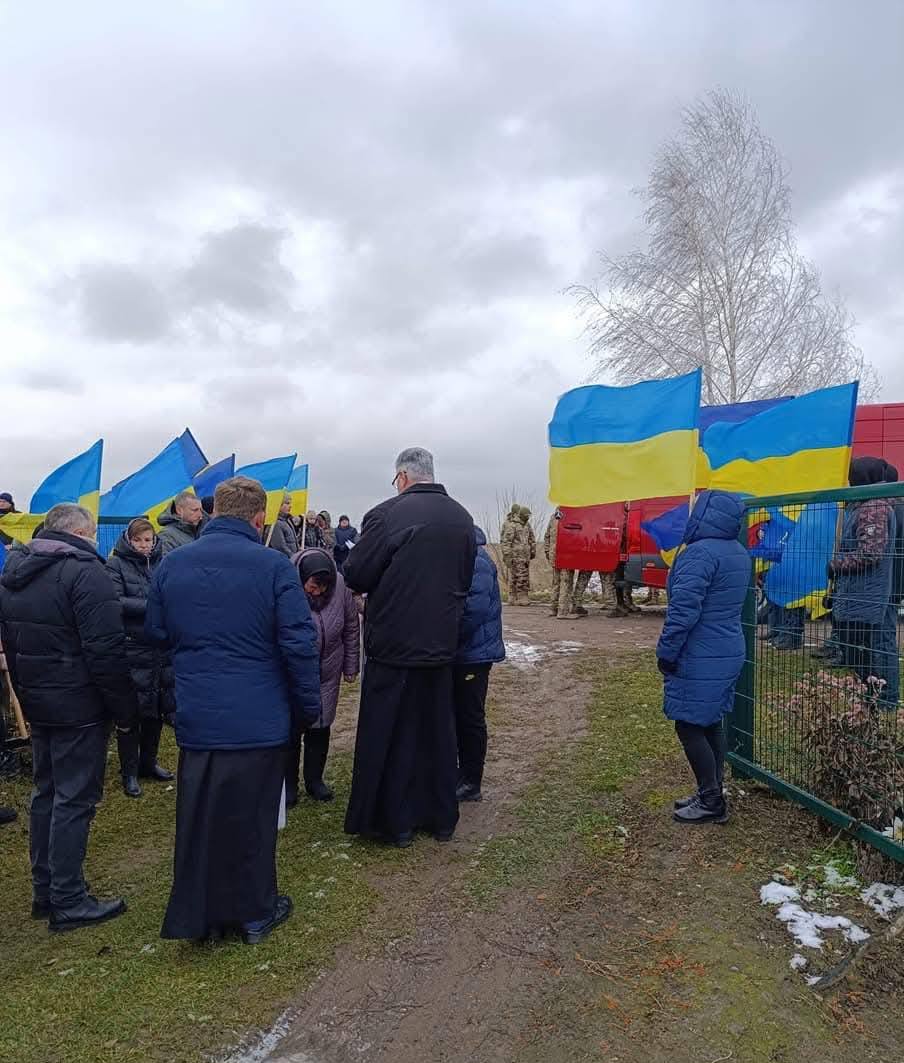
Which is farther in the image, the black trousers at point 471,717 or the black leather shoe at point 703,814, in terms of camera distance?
the black trousers at point 471,717

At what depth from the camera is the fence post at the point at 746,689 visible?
5094 millimetres

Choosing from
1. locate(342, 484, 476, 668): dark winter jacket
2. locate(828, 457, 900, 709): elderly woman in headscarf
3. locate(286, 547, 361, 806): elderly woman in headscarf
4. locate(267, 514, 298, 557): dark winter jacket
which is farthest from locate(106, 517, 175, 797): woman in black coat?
locate(828, 457, 900, 709): elderly woman in headscarf

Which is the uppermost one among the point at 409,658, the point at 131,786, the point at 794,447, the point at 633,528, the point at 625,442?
the point at 794,447

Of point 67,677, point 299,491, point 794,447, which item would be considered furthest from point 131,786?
point 299,491

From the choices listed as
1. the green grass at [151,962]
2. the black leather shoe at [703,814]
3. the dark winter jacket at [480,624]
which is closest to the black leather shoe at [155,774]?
the green grass at [151,962]

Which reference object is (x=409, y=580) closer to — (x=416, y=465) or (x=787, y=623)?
(x=416, y=465)

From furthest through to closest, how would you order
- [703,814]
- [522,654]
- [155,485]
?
[522,654] < [155,485] < [703,814]

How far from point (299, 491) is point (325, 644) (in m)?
6.39

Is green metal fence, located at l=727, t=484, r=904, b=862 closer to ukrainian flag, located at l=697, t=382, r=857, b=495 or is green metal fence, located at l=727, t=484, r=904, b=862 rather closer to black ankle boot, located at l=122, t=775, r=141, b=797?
ukrainian flag, located at l=697, t=382, r=857, b=495

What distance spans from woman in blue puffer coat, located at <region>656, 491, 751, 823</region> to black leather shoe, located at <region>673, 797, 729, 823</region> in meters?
0.31

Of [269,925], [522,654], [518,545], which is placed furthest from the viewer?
[518,545]

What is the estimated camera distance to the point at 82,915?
152 inches

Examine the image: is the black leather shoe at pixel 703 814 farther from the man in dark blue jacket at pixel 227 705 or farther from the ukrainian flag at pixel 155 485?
the ukrainian flag at pixel 155 485

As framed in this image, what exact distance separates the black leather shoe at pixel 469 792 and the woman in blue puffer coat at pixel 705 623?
57.1 inches
